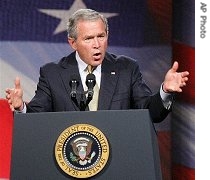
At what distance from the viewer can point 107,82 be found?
2.21 metres

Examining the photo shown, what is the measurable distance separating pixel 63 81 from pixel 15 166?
1.66 ft

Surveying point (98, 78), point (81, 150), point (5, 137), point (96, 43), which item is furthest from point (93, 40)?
point (5, 137)

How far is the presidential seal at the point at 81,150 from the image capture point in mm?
1779

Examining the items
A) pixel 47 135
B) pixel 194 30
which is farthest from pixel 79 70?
pixel 194 30

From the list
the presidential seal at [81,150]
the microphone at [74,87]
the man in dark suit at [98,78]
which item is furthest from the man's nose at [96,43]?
the presidential seal at [81,150]

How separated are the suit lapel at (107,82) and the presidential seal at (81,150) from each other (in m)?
0.36

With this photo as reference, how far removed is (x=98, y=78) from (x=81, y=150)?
0.55 meters

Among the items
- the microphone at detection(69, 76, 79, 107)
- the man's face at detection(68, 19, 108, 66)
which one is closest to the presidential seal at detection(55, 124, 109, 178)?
the microphone at detection(69, 76, 79, 107)

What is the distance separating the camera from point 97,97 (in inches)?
87.4

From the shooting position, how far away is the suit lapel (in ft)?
7.08

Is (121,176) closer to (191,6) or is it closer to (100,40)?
(100,40)

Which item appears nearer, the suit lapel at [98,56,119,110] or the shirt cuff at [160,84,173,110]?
the shirt cuff at [160,84,173,110]

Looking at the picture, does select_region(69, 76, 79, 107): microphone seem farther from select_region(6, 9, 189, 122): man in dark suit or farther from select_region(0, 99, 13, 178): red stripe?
select_region(0, 99, 13, 178): red stripe

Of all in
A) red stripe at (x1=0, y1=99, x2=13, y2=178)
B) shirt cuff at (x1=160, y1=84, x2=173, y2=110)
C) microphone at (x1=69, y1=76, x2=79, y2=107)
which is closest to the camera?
microphone at (x1=69, y1=76, x2=79, y2=107)
